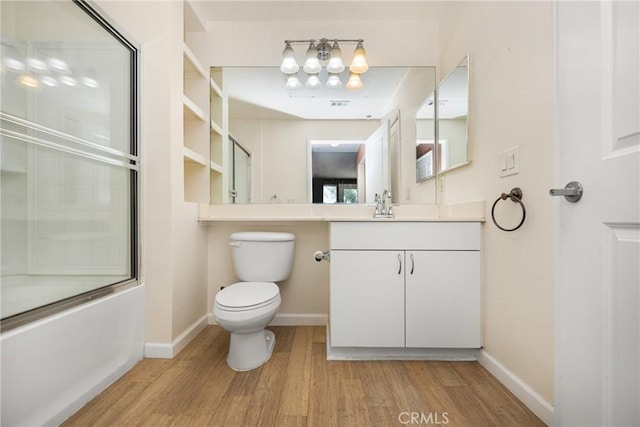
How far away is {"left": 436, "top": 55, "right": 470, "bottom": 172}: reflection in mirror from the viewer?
Result: 64.5 inches

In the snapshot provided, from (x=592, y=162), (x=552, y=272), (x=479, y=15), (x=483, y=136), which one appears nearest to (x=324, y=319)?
(x=552, y=272)

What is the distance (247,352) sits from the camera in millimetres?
1480

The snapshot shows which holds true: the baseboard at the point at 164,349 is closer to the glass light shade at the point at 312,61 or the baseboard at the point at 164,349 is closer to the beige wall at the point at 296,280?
the beige wall at the point at 296,280

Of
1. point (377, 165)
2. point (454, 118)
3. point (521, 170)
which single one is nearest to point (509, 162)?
point (521, 170)

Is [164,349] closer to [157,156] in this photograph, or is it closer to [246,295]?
[246,295]

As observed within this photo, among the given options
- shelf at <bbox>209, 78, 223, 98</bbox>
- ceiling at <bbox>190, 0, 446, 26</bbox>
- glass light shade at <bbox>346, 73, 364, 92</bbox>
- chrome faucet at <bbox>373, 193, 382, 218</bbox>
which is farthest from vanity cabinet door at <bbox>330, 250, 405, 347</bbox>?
ceiling at <bbox>190, 0, 446, 26</bbox>

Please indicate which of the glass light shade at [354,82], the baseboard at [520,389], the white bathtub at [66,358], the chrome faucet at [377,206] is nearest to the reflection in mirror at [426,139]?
the chrome faucet at [377,206]

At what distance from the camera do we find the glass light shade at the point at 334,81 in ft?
6.72

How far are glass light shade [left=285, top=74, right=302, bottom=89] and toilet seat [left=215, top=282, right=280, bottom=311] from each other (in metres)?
1.48

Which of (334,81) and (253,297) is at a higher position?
(334,81)

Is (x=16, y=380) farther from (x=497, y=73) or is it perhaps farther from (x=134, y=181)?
(x=497, y=73)

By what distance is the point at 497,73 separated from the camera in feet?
4.41

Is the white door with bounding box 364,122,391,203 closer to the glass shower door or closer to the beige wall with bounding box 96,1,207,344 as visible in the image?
the beige wall with bounding box 96,1,207,344
